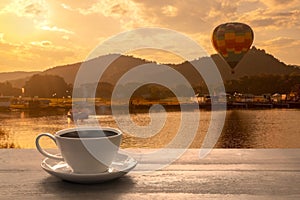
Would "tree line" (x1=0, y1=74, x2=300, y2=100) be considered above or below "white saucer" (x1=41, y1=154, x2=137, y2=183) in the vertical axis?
above

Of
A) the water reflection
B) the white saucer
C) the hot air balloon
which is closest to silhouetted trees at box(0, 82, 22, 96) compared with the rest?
the water reflection

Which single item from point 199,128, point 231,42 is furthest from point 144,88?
point 231,42

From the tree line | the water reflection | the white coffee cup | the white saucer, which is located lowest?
the water reflection

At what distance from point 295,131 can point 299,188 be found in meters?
22.5

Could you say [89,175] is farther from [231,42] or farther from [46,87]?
[46,87]

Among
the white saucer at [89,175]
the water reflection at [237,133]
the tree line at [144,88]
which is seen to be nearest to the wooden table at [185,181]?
the white saucer at [89,175]

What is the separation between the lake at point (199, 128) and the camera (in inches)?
727

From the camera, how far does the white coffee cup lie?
50 cm

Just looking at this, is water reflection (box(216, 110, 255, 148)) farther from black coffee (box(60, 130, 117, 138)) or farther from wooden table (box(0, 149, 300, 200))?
black coffee (box(60, 130, 117, 138))

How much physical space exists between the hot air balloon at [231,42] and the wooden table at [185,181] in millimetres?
10705

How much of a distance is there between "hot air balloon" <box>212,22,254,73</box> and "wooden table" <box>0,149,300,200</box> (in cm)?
1070

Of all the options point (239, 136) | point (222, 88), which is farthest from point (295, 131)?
point (222, 88)

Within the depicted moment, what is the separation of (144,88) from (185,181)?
74.5 feet

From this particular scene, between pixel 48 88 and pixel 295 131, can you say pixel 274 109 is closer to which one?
pixel 295 131
